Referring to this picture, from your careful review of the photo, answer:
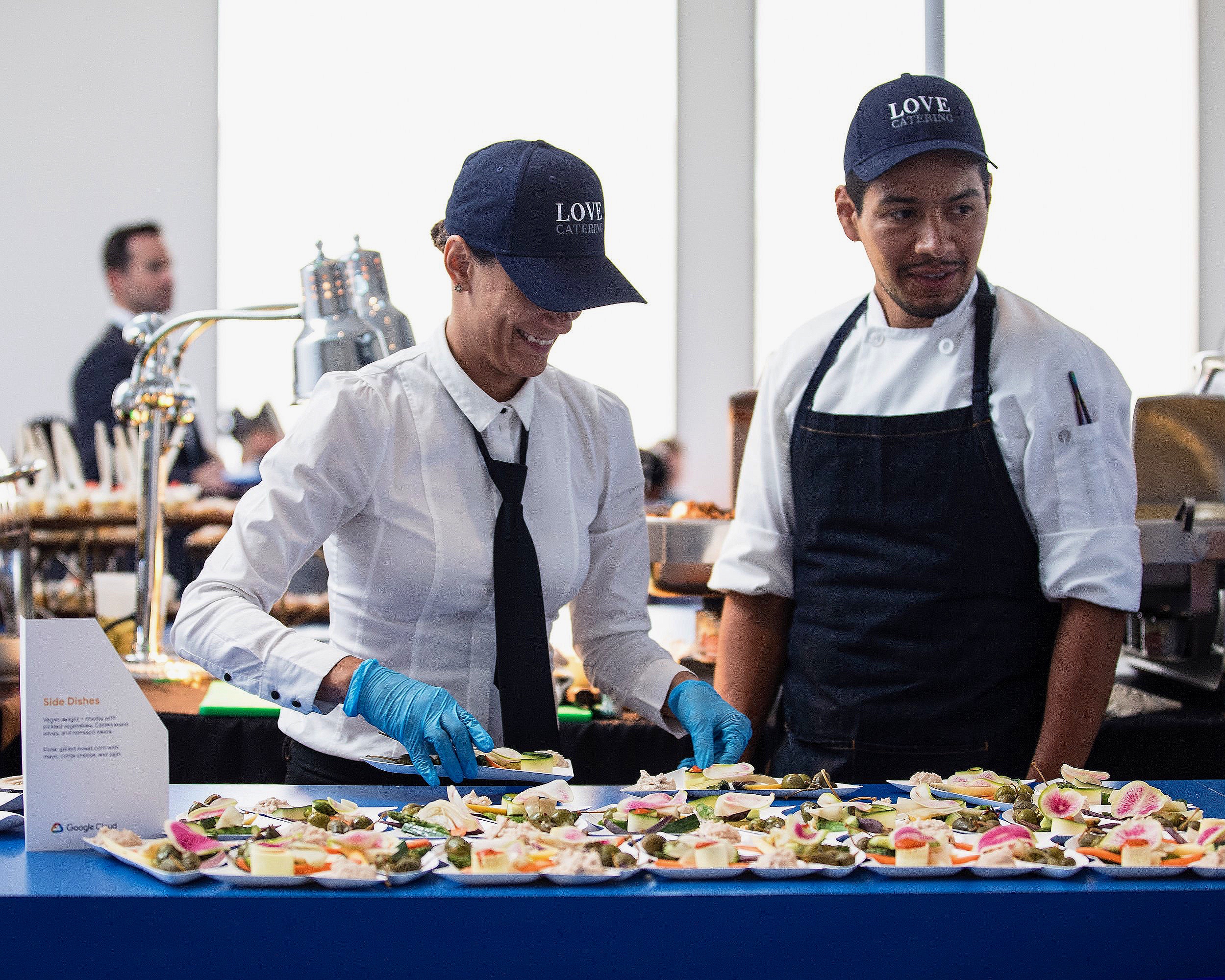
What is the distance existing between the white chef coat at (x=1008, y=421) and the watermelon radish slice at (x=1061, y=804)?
0.47 metres

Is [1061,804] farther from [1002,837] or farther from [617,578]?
[617,578]

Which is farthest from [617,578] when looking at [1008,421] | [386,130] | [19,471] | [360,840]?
[386,130]

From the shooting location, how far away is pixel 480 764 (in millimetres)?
1478

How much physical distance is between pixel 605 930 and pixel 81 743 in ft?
1.90

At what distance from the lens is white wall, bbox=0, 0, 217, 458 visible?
277 inches

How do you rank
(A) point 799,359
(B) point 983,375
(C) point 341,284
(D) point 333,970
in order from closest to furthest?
(D) point 333,970, (B) point 983,375, (A) point 799,359, (C) point 341,284

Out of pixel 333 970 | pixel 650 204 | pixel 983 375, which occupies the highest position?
pixel 650 204

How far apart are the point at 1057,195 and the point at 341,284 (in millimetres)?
5968

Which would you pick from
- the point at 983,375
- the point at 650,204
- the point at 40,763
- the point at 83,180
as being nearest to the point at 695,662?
the point at 983,375

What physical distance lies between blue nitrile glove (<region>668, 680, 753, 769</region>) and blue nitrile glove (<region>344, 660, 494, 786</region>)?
1.01 ft

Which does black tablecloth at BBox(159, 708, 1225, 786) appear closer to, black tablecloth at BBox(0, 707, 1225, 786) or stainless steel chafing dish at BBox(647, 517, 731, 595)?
black tablecloth at BBox(0, 707, 1225, 786)

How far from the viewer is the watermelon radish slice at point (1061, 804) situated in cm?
131

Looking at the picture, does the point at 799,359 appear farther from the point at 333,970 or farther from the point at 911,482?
the point at 333,970

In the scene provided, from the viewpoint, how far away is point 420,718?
4.61 ft
